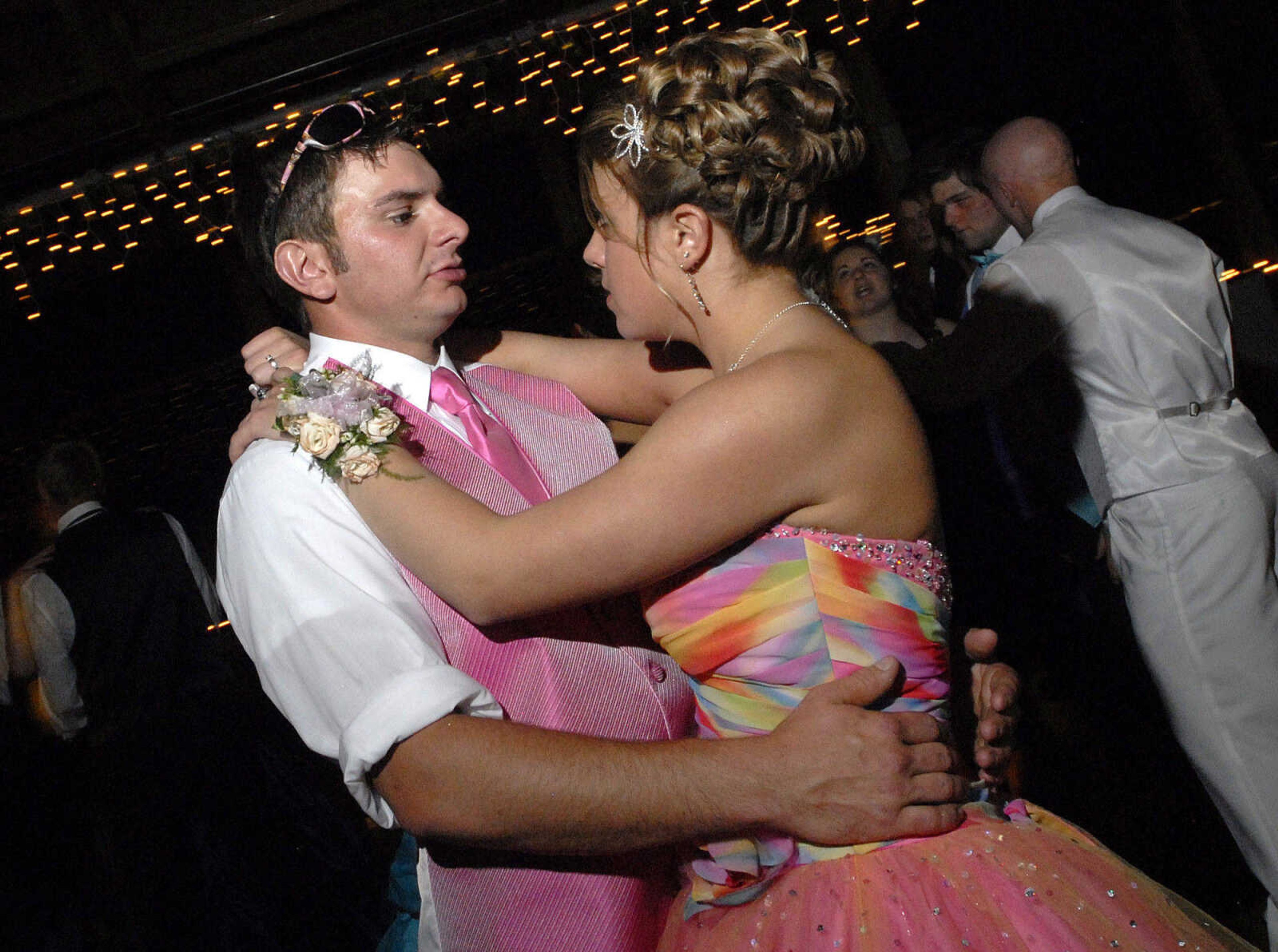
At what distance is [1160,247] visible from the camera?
2.77 metres

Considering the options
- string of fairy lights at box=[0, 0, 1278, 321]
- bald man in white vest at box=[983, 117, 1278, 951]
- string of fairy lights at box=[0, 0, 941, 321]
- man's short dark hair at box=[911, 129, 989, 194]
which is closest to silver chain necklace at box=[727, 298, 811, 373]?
bald man in white vest at box=[983, 117, 1278, 951]

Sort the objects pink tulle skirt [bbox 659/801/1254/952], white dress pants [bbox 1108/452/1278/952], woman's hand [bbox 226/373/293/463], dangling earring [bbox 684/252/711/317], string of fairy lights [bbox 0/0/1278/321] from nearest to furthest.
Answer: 1. pink tulle skirt [bbox 659/801/1254/952]
2. woman's hand [bbox 226/373/293/463]
3. dangling earring [bbox 684/252/711/317]
4. white dress pants [bbox 1108/452/1278/952]
5. string of fairy lights [bbox 0/0/1278/321]

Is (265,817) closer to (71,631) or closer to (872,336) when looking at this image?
(71,631)

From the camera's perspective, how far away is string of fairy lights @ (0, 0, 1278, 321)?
514 centimetres

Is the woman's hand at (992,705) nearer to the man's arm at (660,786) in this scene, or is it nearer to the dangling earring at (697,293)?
the man's arm at (660,786)

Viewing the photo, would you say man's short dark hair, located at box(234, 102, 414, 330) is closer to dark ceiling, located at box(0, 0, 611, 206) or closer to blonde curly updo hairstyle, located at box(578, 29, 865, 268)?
blonde curly updo hairstyle, located at box(578, 29, 865, 268)

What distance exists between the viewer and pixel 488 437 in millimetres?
1571

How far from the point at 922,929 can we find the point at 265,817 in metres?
2.97

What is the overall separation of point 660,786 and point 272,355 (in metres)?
1.01

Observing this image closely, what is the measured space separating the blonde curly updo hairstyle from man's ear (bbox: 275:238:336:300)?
517 mm

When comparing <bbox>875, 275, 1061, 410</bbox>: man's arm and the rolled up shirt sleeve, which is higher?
the rolled up shirt sleeve

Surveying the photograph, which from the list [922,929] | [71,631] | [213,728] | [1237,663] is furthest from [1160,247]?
[71,631]

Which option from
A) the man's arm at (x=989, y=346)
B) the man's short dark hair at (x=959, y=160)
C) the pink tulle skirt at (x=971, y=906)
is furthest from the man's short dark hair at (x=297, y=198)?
the man's short dark hair at (x=959, y=160)

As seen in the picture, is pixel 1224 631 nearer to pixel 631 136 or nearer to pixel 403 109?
pixel 631 136
